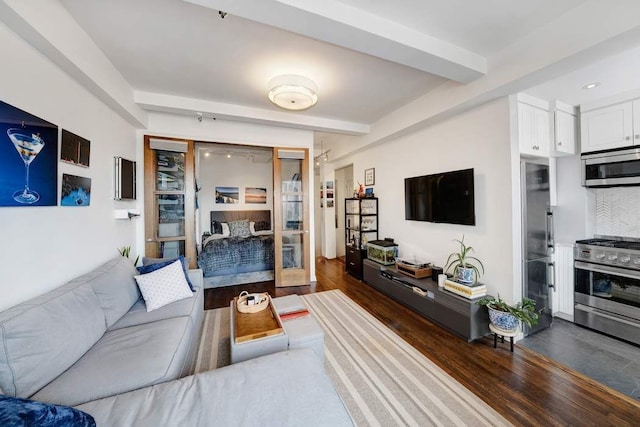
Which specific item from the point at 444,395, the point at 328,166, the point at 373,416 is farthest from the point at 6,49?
the point at 328,166

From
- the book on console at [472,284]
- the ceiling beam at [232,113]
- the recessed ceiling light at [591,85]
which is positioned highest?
the ceiling beam at [232,113]

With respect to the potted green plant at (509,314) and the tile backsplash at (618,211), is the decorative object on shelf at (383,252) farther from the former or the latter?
the tile backsplash at (618,211)

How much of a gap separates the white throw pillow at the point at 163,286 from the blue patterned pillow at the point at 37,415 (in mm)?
1354

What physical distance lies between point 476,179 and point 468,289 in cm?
123

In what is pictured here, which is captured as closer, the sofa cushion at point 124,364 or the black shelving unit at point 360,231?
the sofa cushion at point 124,364

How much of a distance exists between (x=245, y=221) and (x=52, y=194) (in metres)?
4.22

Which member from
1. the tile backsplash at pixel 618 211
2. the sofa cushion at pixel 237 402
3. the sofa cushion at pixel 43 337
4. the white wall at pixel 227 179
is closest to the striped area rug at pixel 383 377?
the sofa cushion at pixel 237 402

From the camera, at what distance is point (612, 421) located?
4.89 feet

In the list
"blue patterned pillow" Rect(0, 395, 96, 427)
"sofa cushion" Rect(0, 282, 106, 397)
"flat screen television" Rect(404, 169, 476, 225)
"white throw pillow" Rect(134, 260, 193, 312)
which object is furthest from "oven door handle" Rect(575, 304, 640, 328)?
"sofa cushion" Rect(0, 282, 106, 397)

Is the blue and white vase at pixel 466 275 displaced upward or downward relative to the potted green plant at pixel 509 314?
upward

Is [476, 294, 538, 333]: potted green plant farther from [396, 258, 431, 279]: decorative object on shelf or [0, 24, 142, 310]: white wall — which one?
[0, 24, 142, 310]: white wall

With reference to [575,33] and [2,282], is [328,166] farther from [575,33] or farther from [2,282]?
[2,282]

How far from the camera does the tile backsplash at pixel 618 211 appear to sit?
2617 millimetres

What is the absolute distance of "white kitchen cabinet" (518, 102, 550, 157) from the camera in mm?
2463
